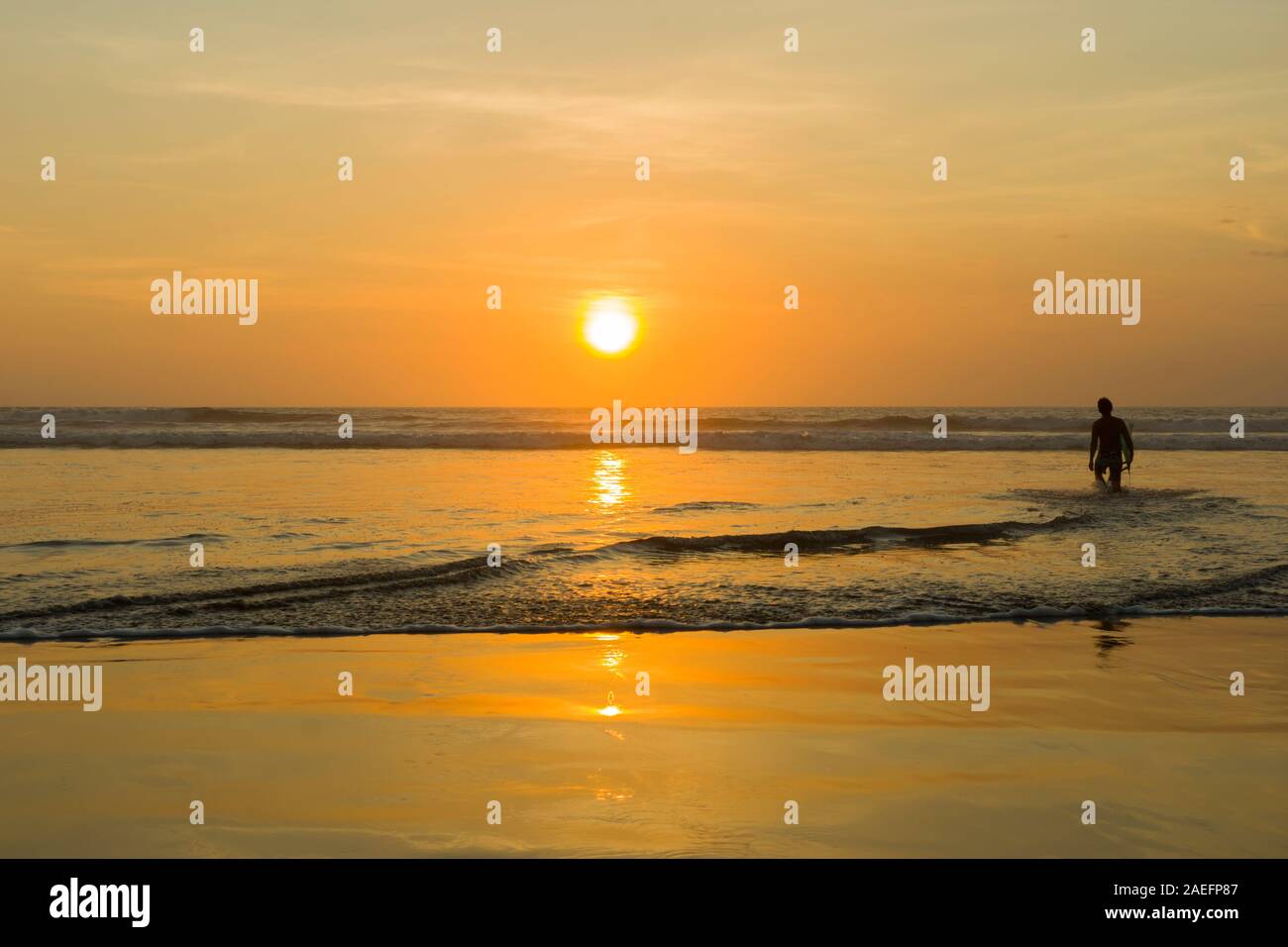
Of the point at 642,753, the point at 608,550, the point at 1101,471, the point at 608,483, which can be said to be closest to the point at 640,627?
the point at 642,753

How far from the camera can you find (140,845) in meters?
4.50

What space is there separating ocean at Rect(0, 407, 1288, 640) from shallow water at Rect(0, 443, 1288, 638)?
5 centimetres

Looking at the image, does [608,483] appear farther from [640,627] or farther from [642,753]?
[642,753]

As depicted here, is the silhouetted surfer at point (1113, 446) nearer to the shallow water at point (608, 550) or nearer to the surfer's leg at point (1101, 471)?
the surfer's leg at point (1101, 471)

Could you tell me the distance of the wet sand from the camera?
4578mm

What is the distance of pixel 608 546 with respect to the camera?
13461 millimetres

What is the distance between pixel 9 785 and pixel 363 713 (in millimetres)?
1870

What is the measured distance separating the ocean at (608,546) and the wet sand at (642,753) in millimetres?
1239

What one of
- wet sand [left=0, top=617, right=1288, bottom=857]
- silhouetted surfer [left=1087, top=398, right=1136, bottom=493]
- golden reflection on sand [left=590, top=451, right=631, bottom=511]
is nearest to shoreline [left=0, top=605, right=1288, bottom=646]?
wet sand [left=0, top=617, right=1288, bottom=857]

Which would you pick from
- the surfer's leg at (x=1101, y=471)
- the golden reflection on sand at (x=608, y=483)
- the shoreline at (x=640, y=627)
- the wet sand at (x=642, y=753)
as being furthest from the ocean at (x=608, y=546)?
the wet sand at (x=642, y=753)

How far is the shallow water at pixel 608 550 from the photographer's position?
972 cm

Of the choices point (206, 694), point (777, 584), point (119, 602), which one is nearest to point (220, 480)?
point (119, 602)
